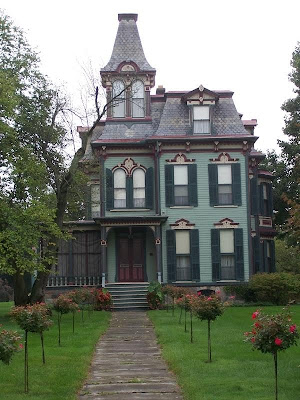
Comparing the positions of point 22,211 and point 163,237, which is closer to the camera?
point 22,211

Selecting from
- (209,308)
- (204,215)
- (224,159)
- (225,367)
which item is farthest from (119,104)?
(225,367)

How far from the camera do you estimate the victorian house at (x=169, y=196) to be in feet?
103

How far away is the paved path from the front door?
11.9 meters

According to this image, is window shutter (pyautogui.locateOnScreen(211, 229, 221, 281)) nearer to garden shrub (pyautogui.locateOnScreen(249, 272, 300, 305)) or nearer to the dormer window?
garden shrub (pyautogui.locateOnScreen(249, 272, 300, 305))

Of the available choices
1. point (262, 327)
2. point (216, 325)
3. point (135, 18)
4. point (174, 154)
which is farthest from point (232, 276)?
point (262, 327)

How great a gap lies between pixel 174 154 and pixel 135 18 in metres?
8.89

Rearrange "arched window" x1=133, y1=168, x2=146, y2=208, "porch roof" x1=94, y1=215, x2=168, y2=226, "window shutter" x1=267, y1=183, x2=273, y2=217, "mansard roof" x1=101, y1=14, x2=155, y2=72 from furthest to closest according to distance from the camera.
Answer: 1. "window shutter" x1=267, y1=183, x2=273, y2=217
2. "mansard roof" x1=101, y1=14, x2=155, y2=72
3. "arched window" x1=133, y1=168, x2=146, y2=208
4. "porch roof" x1=94, y1=215, x2=168, y2=226

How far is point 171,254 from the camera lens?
31469mm

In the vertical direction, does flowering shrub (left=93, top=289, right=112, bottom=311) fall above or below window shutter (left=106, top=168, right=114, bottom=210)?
below

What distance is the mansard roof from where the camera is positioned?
110ft

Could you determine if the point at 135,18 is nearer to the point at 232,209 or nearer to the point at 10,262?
the point at 232,209

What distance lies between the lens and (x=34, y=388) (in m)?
11.4

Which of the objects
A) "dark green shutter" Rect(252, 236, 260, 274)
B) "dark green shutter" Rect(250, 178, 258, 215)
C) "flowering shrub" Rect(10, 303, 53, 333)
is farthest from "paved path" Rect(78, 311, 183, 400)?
"dark green shutter" Rect(250, 178, 258, 215)

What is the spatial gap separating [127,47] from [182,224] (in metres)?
10.0
